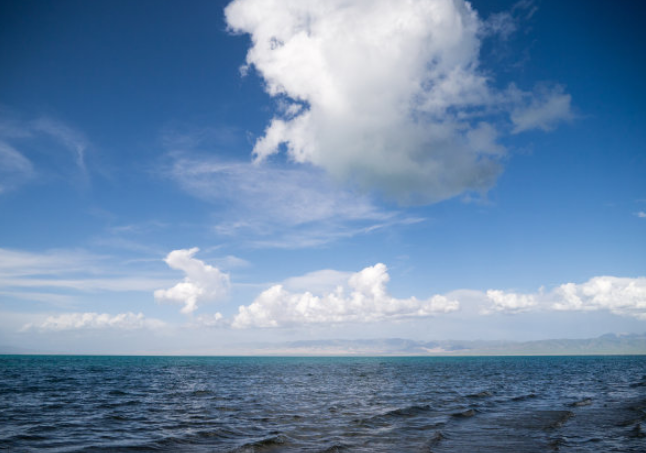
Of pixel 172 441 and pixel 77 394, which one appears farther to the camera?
pixel 77 394

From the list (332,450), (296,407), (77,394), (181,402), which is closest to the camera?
(332,450)

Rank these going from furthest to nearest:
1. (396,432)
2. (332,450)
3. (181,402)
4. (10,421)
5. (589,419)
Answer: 1. (181,402)
2. (589,419)
3. (10,421)
4. (396,432)
5. (332,450)

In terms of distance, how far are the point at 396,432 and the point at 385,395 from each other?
19211mm

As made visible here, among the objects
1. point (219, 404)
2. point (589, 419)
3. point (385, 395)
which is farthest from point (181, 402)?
point (589, 419)

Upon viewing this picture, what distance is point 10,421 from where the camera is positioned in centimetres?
2338

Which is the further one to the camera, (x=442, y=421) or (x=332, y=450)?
(x=442, y=421)

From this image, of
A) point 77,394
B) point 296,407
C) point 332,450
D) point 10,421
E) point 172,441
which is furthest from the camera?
point 77,394

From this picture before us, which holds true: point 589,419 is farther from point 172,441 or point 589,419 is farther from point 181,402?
point 181,402

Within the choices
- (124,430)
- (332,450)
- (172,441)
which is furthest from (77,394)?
(332,450)

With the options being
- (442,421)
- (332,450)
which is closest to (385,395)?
(442,421)

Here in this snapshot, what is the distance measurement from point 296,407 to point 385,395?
12562 millimetres

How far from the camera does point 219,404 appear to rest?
107ft

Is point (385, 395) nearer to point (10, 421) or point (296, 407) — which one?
point (296, 407)

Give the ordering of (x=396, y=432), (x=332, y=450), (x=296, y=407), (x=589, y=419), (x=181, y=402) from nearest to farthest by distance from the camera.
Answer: (x=332, y=450) → (x=396, y=432) → (x=589, y=419) → (x=296, y=407) → (x=181, y=402)
